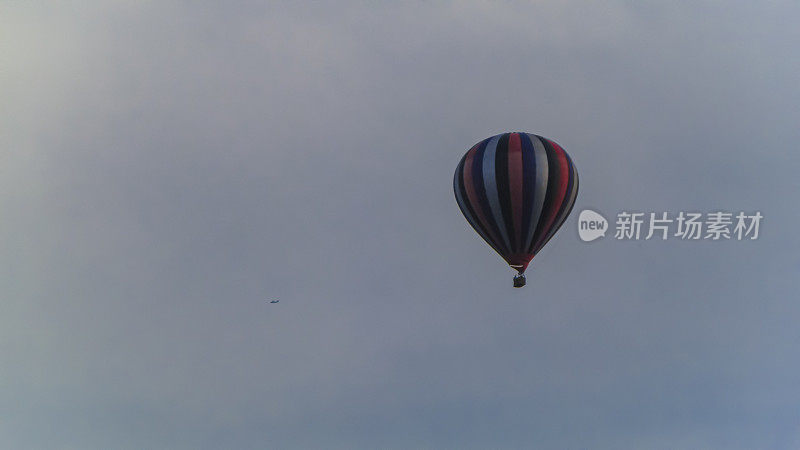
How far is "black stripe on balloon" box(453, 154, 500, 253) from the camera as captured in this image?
78.1m

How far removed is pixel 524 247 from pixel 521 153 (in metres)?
5.85

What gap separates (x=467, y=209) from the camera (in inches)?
3088

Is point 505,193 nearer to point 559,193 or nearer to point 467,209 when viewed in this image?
point 467,209

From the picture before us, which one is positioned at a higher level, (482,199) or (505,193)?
(505,193)

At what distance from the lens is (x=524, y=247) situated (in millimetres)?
77000

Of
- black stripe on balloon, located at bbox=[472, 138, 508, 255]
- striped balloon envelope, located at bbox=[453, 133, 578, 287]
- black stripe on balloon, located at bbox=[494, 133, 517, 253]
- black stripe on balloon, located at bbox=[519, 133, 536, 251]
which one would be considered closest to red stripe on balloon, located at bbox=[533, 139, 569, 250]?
striped balloon envelope, located at bbox=[453, 133, 578, 287]

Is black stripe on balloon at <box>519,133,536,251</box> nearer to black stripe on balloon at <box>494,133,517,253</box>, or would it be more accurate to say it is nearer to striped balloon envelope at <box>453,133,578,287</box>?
striped balloon envelope at <box>453,133,578,287</box>

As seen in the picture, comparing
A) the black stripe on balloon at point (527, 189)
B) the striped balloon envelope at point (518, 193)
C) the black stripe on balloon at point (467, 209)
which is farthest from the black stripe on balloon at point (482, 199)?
the black stripe on balloon at point (527, 189)

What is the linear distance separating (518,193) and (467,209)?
12.1 feet

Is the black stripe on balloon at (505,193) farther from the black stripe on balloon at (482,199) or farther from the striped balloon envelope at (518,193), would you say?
the black stripe on balloon at (482,199)

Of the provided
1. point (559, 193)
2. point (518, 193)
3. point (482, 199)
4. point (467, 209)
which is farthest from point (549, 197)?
point (467, 209)

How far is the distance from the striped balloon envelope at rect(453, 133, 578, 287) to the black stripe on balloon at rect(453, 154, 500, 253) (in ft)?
0.21

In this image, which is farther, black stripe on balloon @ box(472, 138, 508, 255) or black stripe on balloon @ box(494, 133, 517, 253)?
black stripe on balloon @ box(472, 138, 508, 255)

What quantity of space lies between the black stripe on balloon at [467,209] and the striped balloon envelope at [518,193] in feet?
0.21
